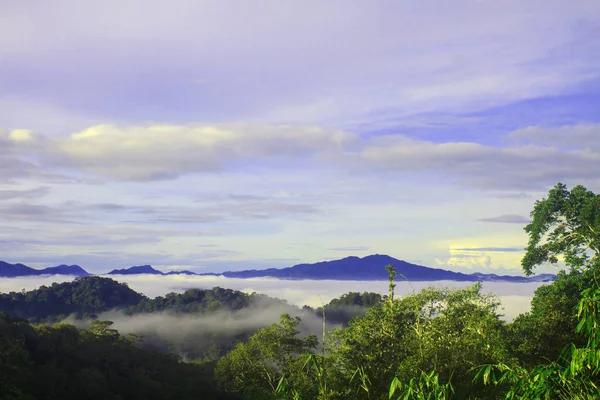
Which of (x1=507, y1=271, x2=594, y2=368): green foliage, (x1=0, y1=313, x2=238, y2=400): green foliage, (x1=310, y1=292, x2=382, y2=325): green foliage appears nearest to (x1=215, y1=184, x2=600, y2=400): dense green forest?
(x1=507, y1=271, x2=594, y2=368): green foliage

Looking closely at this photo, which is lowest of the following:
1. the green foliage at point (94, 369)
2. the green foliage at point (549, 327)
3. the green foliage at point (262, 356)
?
the green foliage at point (94, 369)

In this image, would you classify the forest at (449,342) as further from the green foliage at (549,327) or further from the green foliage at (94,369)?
the green foliage at (94,369)

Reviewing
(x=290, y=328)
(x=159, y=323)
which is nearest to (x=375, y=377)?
(x=290, y=328)

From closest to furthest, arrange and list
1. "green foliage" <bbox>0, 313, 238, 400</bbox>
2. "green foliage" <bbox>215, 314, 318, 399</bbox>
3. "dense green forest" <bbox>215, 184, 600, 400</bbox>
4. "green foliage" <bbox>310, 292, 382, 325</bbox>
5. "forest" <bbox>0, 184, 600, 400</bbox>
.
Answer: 1. "forest" <bbox>0, 184, 600, 400</bbox>
2. "dense green forest" <bbox>215, 184, 600, 400</bbox>
3. "green foliage" <bbox>215, 314, 318, 399</bbox>
4. "green foliage" <bbox>0, 313, 238, 400</bbox>
5. "green foliage" <bbox>310, 292, 382, 325</bbox>

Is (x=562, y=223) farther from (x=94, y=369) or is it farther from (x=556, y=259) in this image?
(x=94, y=369)

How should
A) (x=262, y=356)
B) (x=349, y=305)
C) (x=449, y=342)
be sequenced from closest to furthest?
(x=449, y=342)
(x=262, y=356)
(x=349, y=305)

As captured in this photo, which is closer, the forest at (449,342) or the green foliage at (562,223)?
the forest at (449,342)

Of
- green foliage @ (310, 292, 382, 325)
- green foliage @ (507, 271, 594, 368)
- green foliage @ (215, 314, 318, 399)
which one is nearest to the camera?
green foliage @ (507, 271, 594, 368)

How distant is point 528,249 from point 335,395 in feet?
67.0

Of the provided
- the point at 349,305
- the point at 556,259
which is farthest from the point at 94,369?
the point at 349,305

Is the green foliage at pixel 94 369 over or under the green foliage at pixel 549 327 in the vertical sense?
under

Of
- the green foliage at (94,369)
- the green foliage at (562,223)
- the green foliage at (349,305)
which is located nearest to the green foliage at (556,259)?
the green foliage at (562,223)

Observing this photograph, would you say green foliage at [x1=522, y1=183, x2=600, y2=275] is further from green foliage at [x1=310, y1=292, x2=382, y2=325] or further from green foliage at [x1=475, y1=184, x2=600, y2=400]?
green foliage at [x1=310, y1=292, x2=382, y2=325]

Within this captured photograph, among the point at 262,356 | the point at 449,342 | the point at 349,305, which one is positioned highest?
the point at 449,342
